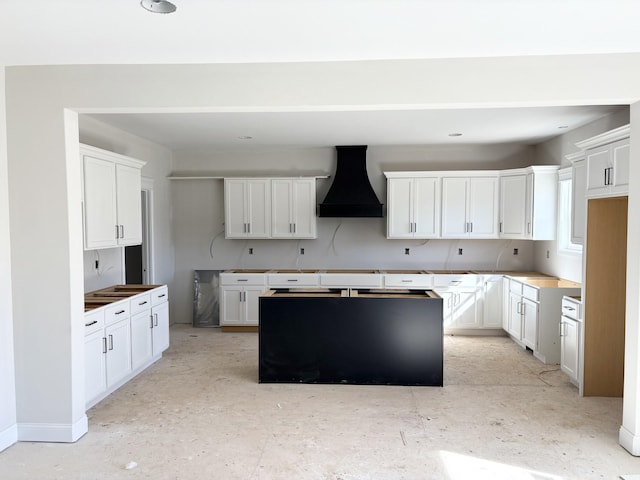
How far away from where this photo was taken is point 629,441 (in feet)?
Result: 9.45

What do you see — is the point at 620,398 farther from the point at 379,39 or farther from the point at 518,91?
the point at 379,39

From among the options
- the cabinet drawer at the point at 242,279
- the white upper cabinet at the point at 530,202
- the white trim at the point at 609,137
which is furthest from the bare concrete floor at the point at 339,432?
the white trim at the point at 609,137

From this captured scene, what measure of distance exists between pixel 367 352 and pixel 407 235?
7.61ft

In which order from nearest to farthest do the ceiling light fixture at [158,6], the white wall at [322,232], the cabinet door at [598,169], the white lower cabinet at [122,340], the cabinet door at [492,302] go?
the ceiling light fixture at [158,6] → the cabinet door at [598,169] → the white lower cabinet at [122,340] → the cabinet door at [492,302] → the white wall at [322,232]

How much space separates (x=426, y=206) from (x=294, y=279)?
2.07m

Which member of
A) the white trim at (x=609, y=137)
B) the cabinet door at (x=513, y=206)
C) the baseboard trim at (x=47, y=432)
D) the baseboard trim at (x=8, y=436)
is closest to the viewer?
the baseboard trim at (x=8, y=436)

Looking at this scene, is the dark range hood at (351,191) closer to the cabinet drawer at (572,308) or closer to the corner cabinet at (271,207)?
the corner cabinet at (271,207)

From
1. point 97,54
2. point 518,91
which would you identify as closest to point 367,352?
point 518,91

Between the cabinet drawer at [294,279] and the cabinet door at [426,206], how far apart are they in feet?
5.11

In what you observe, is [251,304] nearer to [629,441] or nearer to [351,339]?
[351,339]

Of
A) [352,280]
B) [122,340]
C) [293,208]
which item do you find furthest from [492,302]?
[122,340]

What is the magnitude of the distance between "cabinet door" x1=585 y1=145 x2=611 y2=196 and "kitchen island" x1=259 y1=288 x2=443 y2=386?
161 cm

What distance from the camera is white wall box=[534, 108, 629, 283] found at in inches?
170

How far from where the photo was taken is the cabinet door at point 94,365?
3.45 meters
